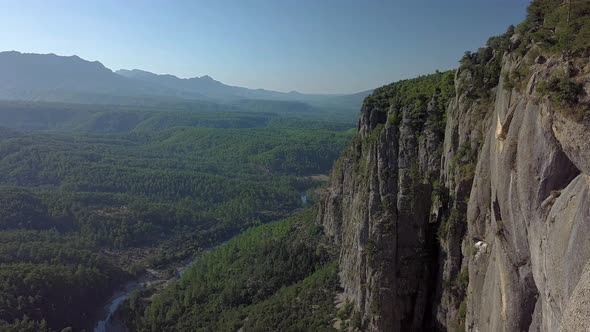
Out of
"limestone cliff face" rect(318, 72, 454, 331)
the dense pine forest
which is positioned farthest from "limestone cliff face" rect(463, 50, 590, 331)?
the dense pine forest

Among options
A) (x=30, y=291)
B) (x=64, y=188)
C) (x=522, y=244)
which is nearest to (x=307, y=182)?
(x=64, y=188)

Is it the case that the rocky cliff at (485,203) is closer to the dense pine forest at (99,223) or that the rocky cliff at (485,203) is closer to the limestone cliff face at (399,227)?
the limestone cliff face at (399,227)

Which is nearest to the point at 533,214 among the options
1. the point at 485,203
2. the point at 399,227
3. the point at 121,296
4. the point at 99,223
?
the point at 485,203

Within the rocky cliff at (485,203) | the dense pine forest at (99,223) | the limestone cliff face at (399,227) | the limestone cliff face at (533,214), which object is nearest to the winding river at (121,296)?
the dense pine forest at (99,223)

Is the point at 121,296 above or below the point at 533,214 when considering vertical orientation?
below

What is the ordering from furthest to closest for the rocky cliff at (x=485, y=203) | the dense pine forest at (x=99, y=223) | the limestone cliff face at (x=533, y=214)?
the dense pine forest at (x=99, y=223), the rocky cliff at (x=485, y=203), the limestone cliff face at (x=533, y=214)

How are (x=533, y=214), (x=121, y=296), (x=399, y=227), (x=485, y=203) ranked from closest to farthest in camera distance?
1. (x=533, y=214)
2. (x=485, y=203)
3. (x=399, y=227)
4. (x=121, y=296)

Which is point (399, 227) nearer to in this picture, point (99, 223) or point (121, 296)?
point (121, 296)

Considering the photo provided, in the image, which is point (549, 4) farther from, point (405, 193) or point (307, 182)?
point (307, 182)

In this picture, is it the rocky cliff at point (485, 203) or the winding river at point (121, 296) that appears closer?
the rocky cliff at point (485, 203)
